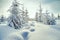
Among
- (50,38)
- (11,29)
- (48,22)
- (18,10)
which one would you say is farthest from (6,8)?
(50,38)

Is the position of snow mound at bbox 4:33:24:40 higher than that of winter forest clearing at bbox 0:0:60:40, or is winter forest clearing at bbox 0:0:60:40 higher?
winter forest clearing at bbox 0:0:60:40

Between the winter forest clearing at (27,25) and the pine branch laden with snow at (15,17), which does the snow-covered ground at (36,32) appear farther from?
the pine branch laden with snow at (15,17)

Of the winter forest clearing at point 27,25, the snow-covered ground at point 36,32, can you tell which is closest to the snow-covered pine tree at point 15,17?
the winter forest clearing at point 27,25

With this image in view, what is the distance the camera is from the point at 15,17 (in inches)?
131

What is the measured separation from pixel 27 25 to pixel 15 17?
1.22ft

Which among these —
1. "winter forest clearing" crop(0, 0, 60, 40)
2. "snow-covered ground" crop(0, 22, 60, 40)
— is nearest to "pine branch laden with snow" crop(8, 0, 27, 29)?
"winter forest clearing" crop(0, 0, 60, 40)

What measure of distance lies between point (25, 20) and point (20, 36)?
0.44 meters

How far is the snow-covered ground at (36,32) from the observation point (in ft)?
10.7

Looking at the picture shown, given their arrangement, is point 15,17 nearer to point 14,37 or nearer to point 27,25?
point 27,25

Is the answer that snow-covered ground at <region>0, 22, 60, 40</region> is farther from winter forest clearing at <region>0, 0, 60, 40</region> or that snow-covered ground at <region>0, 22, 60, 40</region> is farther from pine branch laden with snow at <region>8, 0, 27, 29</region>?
pine branch laden with snow at <region>8, 0, 27, 29</region>

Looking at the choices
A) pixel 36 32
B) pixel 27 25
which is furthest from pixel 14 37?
pixel 36 32

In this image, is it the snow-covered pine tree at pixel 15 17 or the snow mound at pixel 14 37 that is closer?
the snow mound at pixel 14 37

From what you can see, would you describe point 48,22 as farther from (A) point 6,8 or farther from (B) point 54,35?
(A) point 6,8

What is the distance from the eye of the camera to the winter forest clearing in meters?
3.28
